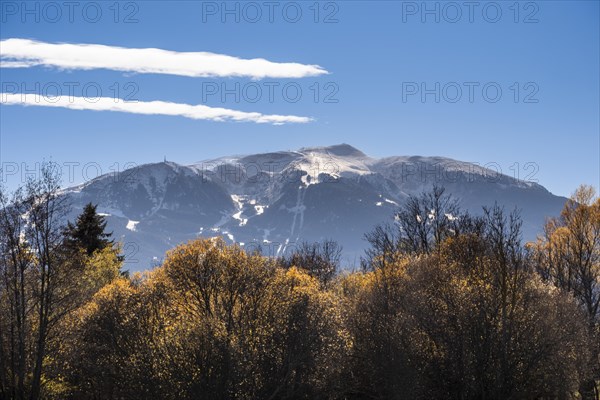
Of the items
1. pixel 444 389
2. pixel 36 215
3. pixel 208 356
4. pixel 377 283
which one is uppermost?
pixel 36 215

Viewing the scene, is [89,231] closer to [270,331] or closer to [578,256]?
[270,331]

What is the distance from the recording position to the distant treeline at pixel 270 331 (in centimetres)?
4244

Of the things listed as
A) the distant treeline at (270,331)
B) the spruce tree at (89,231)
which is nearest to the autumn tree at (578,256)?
the distant treeline at (270,331)

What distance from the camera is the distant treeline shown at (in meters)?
42.4

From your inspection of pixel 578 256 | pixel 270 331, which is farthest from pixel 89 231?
pixel 578 256

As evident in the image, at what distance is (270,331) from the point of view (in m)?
48.3

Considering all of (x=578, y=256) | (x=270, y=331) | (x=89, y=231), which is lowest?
(x=270, y=331)

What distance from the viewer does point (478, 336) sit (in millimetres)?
48625

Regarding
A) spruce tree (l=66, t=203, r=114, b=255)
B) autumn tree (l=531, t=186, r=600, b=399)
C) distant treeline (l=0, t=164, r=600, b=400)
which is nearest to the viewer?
distant treeline (l=0, t=164, r=600, b=400)

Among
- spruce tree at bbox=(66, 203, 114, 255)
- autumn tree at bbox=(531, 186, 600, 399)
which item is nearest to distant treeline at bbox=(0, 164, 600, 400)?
autumn tree at bbox=(531, 186, 600, 399)

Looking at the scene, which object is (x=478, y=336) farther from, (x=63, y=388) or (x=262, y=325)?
(x=63, y=388)

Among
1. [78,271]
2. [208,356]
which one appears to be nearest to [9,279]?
[78,271]

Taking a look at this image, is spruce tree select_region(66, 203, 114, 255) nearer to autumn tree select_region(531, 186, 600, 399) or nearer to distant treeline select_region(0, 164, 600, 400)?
distant treeline select_region(0, 164, 600, 400)

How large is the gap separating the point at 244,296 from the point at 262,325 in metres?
5.32
